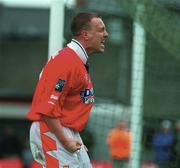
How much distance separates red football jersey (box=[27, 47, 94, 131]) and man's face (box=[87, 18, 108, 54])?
5.4 inches

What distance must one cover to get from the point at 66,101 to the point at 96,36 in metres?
0.46

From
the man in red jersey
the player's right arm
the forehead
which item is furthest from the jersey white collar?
the player's right arm

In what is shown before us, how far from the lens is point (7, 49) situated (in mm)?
28922

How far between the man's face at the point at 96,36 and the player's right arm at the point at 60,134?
54 cm

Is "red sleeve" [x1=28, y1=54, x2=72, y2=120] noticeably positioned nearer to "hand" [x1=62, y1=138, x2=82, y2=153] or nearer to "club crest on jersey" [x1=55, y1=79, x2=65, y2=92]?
"club crest on jersey" [x1=55, y1=79, x2=65, y2=92]

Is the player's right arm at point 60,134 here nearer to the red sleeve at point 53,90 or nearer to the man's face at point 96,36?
the red sleeve at point 53,90

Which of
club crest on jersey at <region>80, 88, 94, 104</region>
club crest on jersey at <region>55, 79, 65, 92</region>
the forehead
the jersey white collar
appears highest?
the forehead

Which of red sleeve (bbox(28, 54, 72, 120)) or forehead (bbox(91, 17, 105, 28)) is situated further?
forehead (bbox(91, 17, 105, 28))

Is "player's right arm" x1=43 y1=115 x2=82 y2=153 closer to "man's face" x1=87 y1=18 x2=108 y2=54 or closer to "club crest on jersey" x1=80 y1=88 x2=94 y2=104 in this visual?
"club crest on jersey" x1=80 y1=88 x2=94 y2=104

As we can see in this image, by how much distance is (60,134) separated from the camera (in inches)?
191

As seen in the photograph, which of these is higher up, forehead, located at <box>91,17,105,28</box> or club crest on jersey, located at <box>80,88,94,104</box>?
forehead, located at <box>91,17,105,28</box>

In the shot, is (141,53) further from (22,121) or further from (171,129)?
(22,121)

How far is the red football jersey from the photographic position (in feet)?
15.9

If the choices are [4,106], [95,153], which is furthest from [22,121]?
[95,153]
